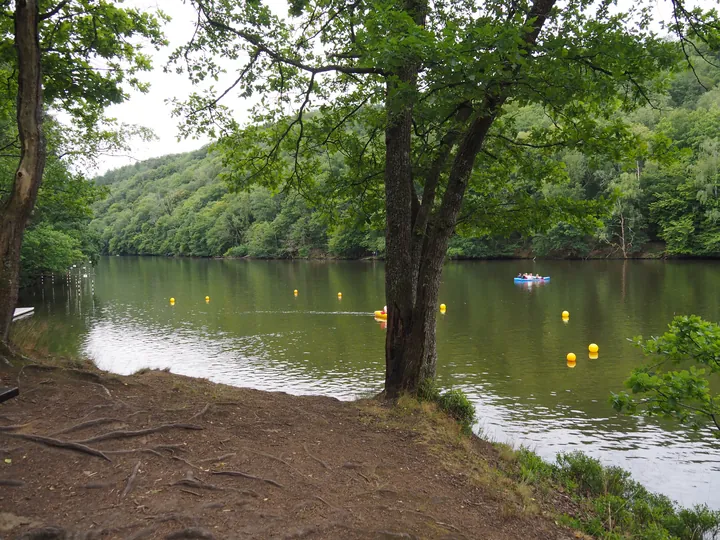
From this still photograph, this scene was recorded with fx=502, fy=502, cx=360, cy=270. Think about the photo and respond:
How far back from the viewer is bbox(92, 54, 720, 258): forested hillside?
28.4 meters

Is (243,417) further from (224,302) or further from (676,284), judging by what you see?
(676,284)

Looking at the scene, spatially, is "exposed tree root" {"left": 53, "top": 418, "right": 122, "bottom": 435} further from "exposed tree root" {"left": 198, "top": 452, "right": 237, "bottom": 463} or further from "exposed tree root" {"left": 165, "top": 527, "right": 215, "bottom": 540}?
"exposed tree root" {"left": 165, "top": 527, "right": 215, "bottom": 540}

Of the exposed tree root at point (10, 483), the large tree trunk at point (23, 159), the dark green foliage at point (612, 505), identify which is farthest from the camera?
the large tree trunk at point (23, 159)

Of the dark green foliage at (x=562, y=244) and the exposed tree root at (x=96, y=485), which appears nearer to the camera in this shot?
the exposed tree root at (x=96, y=485)

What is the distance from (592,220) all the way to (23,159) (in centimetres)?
808

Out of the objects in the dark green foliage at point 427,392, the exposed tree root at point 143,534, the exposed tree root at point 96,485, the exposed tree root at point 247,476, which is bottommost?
the dark green foliage at point 427,392

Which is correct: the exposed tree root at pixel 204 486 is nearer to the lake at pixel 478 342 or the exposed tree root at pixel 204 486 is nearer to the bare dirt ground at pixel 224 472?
the bare dirt ground at pixel 224 472

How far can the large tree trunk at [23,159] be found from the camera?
6016 millimetres

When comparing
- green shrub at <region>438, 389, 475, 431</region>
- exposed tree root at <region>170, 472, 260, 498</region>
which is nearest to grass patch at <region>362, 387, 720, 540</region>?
green shrub at <region>438, 389, 475, 431</region>

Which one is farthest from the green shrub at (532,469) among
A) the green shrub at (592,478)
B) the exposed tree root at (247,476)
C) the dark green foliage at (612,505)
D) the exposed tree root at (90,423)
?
the exposed tree root at (90,423)

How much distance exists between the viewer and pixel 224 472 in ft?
14.6

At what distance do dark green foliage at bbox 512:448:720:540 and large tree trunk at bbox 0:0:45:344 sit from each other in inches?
263

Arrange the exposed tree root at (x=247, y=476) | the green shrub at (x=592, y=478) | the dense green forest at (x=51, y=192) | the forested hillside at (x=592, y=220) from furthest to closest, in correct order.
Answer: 1. the forested hillside at (x=592, y=220)
2. the dense green forest at (x=51, y=192)
3. the green shrub at (x=592, y=478)
4. the exposed tree root at (x=247, y=476)

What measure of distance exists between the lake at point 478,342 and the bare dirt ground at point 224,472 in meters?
5.15
